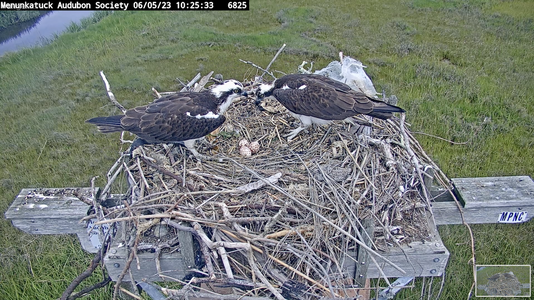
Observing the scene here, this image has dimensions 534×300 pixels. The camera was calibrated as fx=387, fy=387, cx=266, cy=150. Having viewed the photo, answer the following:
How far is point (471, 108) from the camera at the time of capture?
6688mm

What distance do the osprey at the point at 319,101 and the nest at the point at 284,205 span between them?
0.22m

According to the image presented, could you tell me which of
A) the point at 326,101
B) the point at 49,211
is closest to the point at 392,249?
the point at 326,101

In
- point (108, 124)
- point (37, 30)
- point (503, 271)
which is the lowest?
point (503, 271)

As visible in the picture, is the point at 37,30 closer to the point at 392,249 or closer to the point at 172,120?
the point at 172,120

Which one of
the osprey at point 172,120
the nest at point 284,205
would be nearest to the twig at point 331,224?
the nest at point 284,205

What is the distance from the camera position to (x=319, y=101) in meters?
4.11

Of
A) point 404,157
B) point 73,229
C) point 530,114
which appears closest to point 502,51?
point 530,114

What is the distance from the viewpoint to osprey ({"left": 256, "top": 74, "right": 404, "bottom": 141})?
3.98 metres

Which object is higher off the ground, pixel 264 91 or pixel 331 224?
pixel 264 91

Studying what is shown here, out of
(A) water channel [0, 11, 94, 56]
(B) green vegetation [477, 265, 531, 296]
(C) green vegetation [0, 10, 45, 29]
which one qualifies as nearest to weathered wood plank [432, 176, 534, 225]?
(B) green vegetation [477, 265, 531, 296]

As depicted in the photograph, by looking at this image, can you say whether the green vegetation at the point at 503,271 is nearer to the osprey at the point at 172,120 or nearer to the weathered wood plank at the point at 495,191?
the weathered wood plank at the point at 495,191

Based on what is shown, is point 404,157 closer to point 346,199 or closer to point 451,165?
point 346,199

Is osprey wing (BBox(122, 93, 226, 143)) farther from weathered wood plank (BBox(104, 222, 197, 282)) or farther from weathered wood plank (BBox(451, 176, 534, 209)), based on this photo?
weathered wood plank (BBox(451, 176, 534, 209))

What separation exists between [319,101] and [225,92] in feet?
3.42
